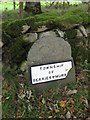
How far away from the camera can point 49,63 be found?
392cm

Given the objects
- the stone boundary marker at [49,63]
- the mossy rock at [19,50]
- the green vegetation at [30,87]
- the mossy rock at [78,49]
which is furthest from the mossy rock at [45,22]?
the stone boundary marker at [49,63]

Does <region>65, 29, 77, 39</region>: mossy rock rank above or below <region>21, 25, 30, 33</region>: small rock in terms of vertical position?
below

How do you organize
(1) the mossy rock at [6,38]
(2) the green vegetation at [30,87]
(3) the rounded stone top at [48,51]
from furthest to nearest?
(1) the mossy rock at [6,38] < (3) the rounded stone top at [48,51] < (2) the green vegetation at [30,87]

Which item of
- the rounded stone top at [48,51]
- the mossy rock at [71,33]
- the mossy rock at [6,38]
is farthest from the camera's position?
the mossy rock at [71,33]

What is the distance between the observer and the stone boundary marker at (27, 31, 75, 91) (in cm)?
382

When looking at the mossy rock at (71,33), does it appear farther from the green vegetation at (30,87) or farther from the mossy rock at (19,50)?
the mossy rock at (19,50)

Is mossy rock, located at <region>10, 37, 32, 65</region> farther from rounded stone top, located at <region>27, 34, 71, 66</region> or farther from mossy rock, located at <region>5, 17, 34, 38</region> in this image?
rounded stone top, located at <region>27, 34, 71, 66</region>

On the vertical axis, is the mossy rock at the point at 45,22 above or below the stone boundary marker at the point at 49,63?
above

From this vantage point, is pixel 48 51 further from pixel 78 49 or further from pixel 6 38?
pixel 78 49

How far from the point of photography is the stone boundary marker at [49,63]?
3.82 m

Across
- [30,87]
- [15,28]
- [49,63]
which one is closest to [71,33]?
[49,63]

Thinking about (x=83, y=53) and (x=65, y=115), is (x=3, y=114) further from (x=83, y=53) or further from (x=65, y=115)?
(x=83, y=53)

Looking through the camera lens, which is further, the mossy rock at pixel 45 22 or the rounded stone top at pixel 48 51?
the mossy rock at pixel 45 22

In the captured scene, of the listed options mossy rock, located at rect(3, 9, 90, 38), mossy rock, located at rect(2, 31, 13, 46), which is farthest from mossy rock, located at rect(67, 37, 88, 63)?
mossy rock, located at rect(2, 31, 13, 46)
